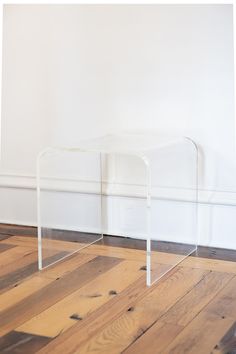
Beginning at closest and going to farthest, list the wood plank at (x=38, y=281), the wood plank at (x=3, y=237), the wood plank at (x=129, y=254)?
the wood plank at (x=38, y=281)
the wood plank at (x=129, y=254)
the wood plank at (x=3, y=237)

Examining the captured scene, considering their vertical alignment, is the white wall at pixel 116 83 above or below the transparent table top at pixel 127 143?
above

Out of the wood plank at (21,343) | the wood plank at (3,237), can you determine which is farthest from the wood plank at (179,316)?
the wood plank at (3,237)

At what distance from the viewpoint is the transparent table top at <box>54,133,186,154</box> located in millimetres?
2318

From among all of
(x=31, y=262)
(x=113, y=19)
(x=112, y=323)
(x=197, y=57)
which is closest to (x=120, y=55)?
(x=113, y=19)

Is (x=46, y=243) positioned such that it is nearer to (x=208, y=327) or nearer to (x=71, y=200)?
(x=71, y=200)

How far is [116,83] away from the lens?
2.71 meters

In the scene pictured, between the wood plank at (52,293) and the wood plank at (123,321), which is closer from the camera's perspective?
the wood plank at (123,321)

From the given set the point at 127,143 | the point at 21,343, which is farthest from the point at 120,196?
the point at 21,343

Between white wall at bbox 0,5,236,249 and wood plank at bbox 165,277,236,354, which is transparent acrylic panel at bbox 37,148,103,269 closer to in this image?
white wall at bbox 0,5,236,249

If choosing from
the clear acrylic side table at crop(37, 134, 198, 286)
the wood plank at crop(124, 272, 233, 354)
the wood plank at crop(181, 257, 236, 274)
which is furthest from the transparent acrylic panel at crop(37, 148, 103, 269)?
the wood plank at crop(124, 272, 233, 354)

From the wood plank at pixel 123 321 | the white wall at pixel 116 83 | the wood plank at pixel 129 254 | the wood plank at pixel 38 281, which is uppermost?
the white wall at pixel 116 83

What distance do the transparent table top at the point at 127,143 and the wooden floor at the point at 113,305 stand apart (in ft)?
1.40

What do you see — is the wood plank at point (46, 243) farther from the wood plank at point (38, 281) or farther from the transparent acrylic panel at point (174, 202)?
the transparent acrylic panel at point (174, 202)

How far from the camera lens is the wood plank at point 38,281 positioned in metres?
2.06
